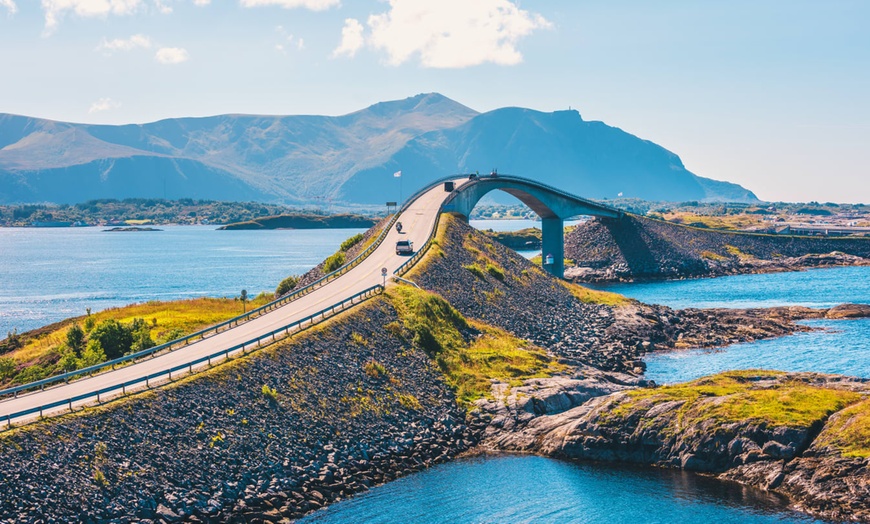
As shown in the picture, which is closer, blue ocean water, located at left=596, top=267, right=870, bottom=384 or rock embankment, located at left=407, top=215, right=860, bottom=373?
blue ocean water, located at left=596, top=267, right=870, bottom=384

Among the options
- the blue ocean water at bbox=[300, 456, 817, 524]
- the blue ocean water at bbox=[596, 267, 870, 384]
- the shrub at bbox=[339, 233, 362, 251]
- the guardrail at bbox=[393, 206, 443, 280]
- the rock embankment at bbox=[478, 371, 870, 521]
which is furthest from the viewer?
the shrub at bbox=[339, 233, 362, 251]

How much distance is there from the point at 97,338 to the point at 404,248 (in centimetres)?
3999

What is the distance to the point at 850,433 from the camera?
182 ft

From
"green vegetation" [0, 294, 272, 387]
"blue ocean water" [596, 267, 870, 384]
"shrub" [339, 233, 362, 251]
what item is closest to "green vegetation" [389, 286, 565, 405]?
"blue ocean water" [596, 267, 870, 384]

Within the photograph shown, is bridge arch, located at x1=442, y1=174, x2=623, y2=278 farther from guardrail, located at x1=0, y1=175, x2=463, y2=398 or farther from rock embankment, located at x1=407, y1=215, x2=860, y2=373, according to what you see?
guardrail, located at x1=0, y1=175, x2=463, y2=398

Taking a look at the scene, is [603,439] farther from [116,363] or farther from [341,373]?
[116,363]

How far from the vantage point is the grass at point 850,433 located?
54094 millimetres

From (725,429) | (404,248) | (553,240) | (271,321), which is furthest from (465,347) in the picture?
(553,240)

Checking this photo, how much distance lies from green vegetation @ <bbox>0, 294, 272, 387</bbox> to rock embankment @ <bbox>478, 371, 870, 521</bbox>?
30784 millimetres

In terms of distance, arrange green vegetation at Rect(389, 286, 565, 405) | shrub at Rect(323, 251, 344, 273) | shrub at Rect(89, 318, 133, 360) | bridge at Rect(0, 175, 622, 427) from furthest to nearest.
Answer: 1. shrub at Rect(323, 251, 344, 273)
2. shrub at Rect(89, 318, 133, 360)
3. green vegetation at Rect(389, 286, 565, 405)
4. bridge at Rect(0, 175, 622, 427)

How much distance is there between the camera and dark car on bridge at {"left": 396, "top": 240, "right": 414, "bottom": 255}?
10912 cm

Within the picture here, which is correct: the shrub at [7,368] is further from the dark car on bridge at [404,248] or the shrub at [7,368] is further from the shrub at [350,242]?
the shrub at [350,242]

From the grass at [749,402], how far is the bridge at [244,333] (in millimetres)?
26882

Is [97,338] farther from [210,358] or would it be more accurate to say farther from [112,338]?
[210,358]
